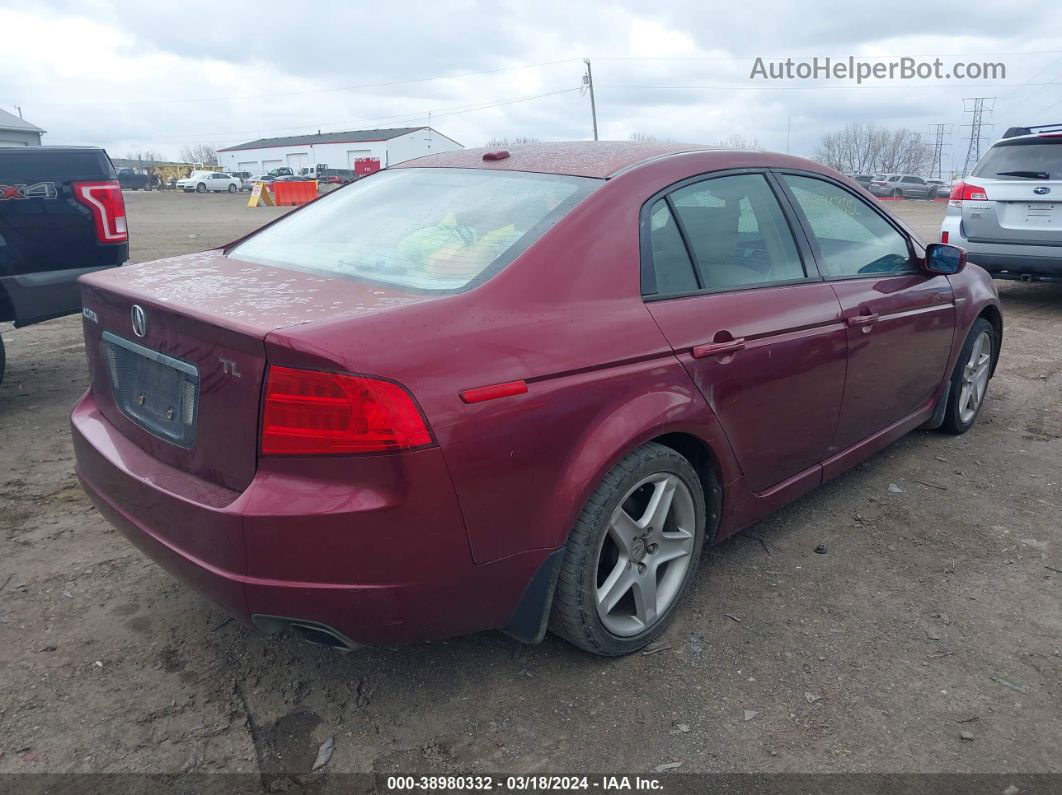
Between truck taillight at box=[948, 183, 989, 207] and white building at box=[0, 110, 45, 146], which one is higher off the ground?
white building at box=[0, 110, 45, 146]

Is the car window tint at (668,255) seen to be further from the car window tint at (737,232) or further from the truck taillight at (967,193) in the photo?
the truck taillight at (967,193)

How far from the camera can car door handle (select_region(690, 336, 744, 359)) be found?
2.65 m

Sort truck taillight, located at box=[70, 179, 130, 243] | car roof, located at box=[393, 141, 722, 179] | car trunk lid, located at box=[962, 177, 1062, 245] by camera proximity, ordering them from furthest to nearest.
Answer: car trunk lid, located at box=[962, 177, 1062, 245]
truck taillight, located at box=[70, 179, 130, 243]
car roof, located at box=[393, 141, 722, 179]

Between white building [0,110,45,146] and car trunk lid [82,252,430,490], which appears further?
white building [0,110,45,146]

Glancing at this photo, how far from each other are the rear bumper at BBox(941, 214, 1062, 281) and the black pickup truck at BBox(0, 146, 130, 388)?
7022mm

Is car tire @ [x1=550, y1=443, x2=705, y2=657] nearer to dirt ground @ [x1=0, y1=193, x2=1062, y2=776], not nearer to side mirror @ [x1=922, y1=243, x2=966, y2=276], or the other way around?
dirt ground @ [x1=0, y1=193, x2=1062, y2=776]

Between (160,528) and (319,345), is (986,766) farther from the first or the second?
(160,528)

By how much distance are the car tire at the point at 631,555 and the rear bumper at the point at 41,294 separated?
3.56m

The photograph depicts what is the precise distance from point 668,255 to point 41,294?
3817 mm

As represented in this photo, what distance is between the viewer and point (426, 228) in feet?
8.86

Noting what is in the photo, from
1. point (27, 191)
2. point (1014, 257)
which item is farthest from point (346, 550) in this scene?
point (1014, 257)

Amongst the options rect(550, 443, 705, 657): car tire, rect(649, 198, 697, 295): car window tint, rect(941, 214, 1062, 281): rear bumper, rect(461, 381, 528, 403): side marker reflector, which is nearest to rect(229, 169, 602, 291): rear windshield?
rect(649, 198, 697, 295): car window tint

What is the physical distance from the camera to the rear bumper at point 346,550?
6.54ft

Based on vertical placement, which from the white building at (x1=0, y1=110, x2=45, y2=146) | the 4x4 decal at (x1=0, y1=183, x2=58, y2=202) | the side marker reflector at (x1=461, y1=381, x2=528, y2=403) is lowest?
the side marker reflector at (x1=461, y1=381, x2=528, y2=403)
